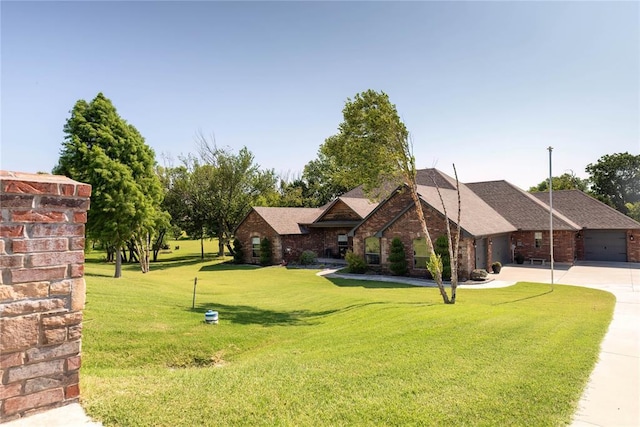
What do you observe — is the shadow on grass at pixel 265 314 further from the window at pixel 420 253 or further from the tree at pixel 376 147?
the window at pixel 420 253

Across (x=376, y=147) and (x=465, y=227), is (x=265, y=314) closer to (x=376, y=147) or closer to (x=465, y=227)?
(x=376, y=147)

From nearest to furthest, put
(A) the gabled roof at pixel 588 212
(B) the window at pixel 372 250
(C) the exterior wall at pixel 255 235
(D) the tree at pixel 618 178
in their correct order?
(B) the window at pixel 372 250, (A) the gabled roof at pixel 588 212, (C) the exterior wall at pixel 255 235, (D) the tree at pixel 618 178

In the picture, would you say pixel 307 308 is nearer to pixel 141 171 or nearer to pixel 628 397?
pixel 628 397

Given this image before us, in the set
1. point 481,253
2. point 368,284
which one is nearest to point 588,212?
point 481,253

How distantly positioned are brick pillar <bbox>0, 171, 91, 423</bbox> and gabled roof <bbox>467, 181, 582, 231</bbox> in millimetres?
30411

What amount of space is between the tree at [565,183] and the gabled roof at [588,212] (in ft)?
104

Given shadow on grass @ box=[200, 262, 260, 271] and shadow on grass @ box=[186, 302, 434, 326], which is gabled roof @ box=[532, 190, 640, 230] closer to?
shadow on grass @ box=[186, 302, 434, 326]

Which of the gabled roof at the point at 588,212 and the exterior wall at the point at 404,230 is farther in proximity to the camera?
the gabled roof at the point at 588,212

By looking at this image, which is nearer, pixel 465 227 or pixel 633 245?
pixel 465 227

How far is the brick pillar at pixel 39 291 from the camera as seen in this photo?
11.4 feet

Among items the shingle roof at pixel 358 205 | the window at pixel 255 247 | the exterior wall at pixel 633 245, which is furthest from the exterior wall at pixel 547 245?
the window at pixel 255 247

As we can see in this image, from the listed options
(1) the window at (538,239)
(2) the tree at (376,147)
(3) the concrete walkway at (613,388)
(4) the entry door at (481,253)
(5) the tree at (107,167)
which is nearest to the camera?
(3) the concrete walkway at (613,388)

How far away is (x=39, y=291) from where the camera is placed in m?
3.65

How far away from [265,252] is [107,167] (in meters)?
Result: 15.2
